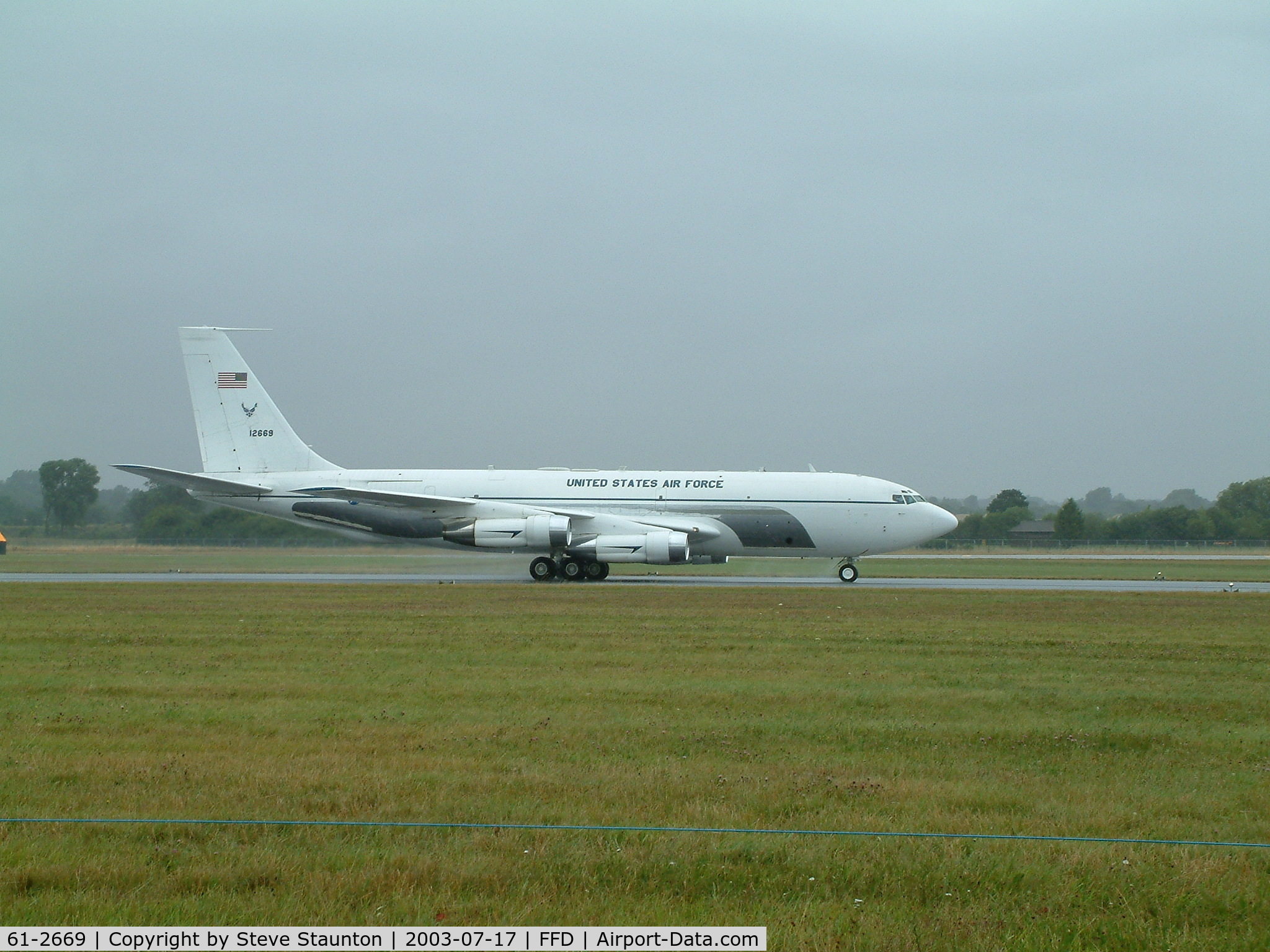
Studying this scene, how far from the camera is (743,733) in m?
9.36

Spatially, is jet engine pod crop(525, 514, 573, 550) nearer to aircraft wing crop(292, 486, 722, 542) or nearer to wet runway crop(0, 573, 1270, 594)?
aircraft wing crop(292, 486, 722, 542)

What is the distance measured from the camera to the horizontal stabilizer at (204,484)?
1275 inches

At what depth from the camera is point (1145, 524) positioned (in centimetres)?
8462

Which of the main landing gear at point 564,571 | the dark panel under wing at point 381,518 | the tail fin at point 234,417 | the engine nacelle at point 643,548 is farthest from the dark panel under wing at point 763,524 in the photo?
the tail fin at point 234,417

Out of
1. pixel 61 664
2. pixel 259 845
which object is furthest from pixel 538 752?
pixel 61 664

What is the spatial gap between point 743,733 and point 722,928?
4.32 metres

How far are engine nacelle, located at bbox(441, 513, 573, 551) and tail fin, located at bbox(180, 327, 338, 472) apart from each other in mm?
6229

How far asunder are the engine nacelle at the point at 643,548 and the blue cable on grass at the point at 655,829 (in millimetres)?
25447

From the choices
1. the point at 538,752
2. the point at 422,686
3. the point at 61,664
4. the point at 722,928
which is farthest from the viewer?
the point at 61,664

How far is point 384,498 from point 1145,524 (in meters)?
69.7

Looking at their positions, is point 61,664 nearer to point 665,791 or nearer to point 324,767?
point 324,767

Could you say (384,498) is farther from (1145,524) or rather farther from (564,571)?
(1145,524)
